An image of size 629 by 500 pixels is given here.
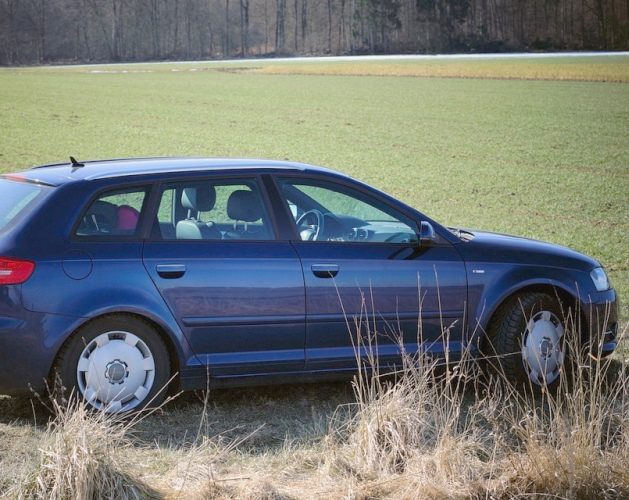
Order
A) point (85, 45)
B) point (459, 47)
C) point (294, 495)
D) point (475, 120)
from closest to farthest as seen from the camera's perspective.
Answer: point (294, 495) → point (475, 120) → point (459, 47) → point (85, 45)

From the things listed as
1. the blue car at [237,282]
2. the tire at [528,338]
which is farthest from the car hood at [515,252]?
the tire at [528,338]

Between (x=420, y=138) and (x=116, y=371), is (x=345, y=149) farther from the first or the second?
(x=116, y=371)

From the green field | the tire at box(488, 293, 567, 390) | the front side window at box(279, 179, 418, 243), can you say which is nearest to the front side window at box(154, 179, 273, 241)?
the front side window at box(279, 179, 418, 243)

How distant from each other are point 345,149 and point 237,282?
22574 mm

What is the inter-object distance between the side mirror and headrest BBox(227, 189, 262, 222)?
3.29 ft

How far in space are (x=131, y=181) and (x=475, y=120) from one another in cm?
3452

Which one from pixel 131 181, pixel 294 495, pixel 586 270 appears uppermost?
pixel 131 181

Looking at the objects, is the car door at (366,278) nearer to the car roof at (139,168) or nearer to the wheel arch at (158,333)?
the car roof at (139,168)

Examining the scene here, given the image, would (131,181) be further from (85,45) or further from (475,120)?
(85,45)

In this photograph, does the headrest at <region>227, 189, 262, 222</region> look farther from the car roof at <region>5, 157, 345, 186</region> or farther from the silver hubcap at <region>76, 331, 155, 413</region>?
the silver hubcap at <region>76, 331, 155, 413</region>

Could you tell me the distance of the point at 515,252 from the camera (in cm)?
659

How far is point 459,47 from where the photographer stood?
158 metres

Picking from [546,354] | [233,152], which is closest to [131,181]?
[546,354]

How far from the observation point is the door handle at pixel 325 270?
604 centimetres
